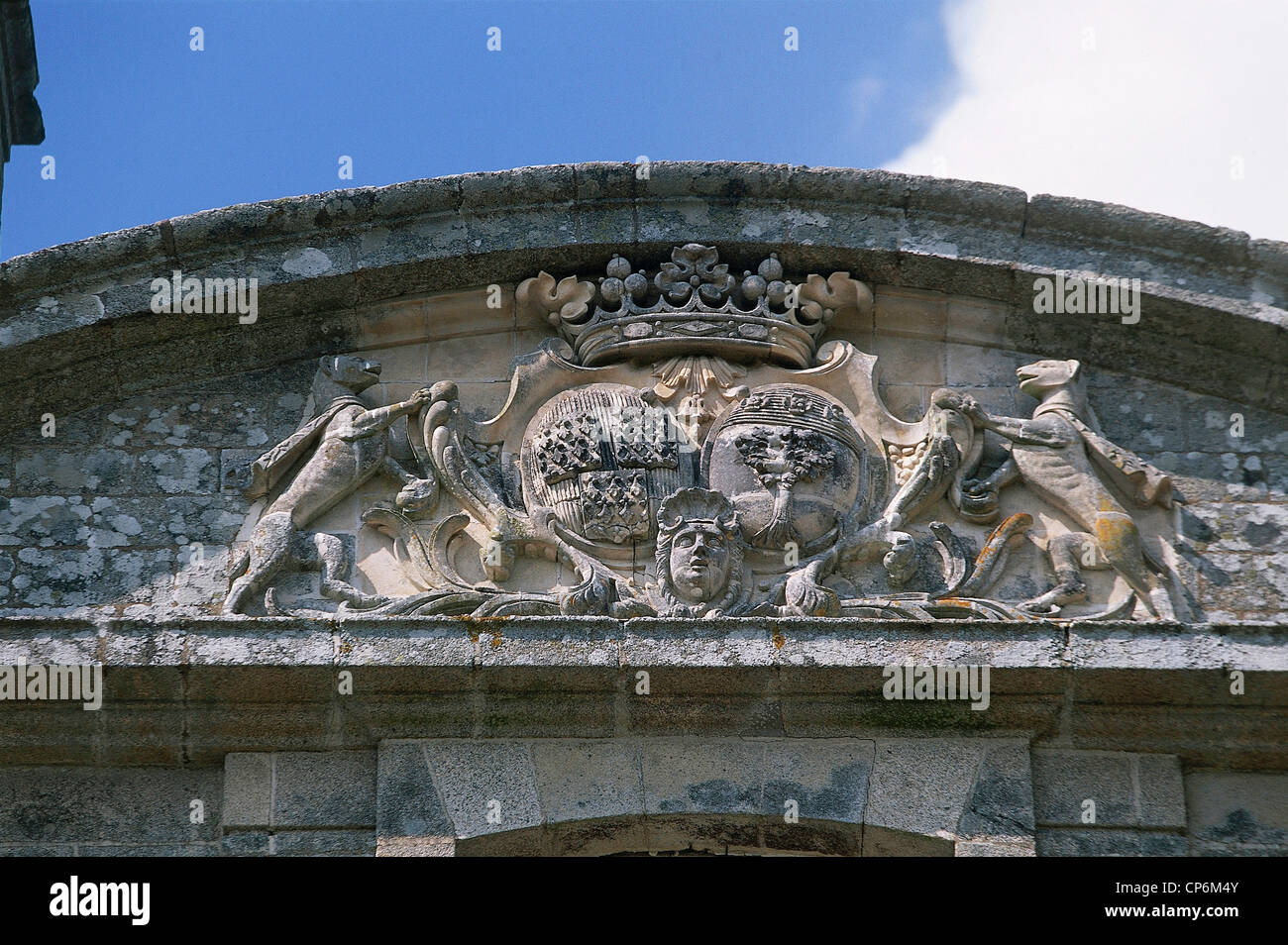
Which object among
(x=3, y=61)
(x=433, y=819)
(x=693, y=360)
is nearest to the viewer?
(x=433, y=819)

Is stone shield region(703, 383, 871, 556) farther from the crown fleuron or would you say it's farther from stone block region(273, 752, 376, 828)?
stone block region(273, 752, 376, 828)

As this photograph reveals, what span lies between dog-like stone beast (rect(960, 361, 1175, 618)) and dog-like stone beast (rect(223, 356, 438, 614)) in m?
1.96

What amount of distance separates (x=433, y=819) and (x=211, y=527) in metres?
1.30

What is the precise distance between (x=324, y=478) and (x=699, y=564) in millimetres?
1303

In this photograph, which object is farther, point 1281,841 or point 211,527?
→ point 211,527

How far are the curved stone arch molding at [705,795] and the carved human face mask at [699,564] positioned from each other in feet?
1.56

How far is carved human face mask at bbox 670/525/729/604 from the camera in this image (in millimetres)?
6195

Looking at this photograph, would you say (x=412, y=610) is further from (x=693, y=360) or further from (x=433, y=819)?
(x=693, y=360)

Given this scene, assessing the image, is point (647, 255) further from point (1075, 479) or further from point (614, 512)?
point (1075, 479)

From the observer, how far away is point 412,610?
6184 millimetres

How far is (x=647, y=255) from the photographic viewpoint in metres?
7.00

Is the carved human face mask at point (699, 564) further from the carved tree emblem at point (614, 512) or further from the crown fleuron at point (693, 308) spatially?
the crown fleuron at point (693, 308)

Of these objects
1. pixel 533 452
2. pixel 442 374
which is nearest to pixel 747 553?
pixel 533 452

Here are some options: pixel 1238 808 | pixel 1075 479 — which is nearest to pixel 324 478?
pixel 1075 479
